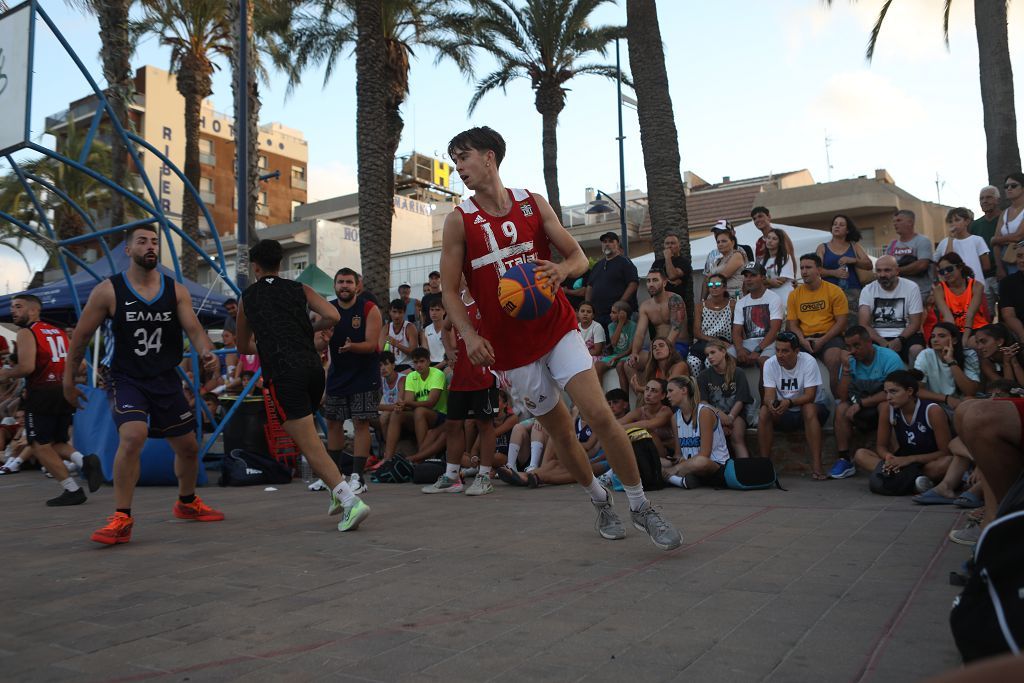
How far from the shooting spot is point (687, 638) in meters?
3.09

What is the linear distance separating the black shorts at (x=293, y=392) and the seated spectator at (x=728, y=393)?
185 inches

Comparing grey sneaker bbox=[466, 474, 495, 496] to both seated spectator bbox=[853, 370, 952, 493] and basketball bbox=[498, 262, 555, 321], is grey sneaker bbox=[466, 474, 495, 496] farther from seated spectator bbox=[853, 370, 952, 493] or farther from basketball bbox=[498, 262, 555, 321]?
basketball bbox=[498, 262, 555, 321]

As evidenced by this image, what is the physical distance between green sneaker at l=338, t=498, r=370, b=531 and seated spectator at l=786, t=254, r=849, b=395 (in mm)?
5713

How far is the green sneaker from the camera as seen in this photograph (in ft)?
19.0

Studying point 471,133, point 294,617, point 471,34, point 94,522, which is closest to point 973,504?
point 471,133

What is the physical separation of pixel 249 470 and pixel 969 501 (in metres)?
7.40

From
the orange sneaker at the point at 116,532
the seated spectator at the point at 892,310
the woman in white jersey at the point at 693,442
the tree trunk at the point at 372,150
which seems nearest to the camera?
the orange sneaker at the point at 116,532

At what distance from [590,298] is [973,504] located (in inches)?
241

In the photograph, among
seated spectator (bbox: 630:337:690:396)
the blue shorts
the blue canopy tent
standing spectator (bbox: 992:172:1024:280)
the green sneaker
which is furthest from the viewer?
the blue canopy tent

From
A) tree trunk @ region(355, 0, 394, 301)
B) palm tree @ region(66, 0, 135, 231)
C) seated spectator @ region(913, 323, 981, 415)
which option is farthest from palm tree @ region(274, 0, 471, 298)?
seated spectator @ region(913, 323, 981, 415)

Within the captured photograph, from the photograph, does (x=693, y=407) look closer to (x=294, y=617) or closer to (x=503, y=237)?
(x=503, y=237)

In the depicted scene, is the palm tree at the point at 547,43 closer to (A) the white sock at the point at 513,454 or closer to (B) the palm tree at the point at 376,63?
(B) the palm tree at the point at 376,63

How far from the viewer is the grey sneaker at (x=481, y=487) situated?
326 inches

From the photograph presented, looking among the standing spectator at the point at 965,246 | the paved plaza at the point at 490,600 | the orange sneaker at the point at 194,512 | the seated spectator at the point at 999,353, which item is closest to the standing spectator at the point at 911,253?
the standing spectator at the point at 965,246
